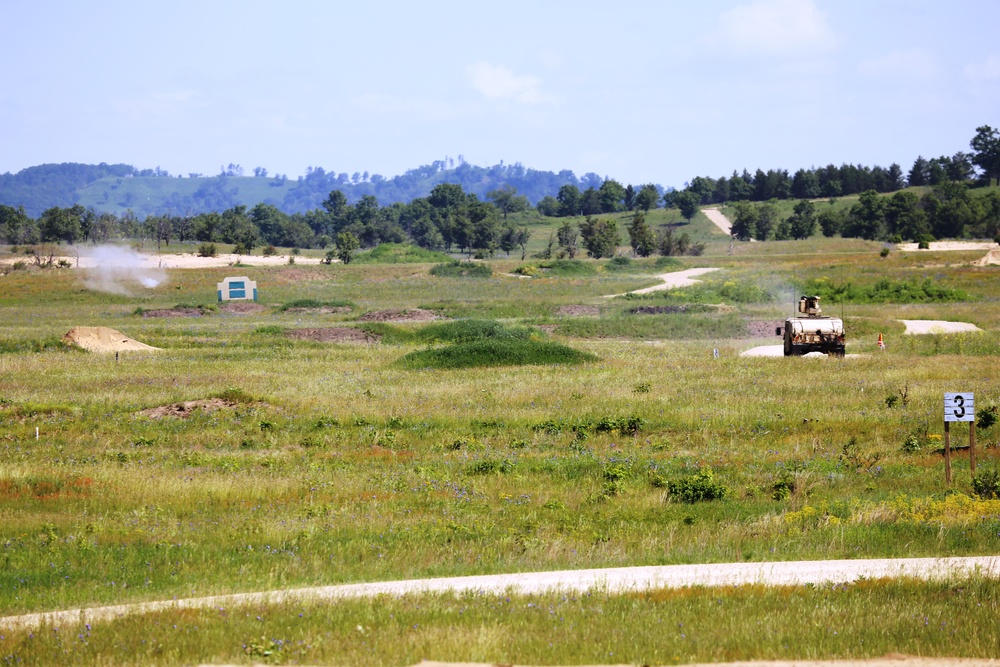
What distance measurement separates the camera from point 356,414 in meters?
28.5

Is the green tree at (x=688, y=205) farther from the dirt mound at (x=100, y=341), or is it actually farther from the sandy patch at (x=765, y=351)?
the dirt mound at (x=100, y=341)

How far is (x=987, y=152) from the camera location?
7500 inches

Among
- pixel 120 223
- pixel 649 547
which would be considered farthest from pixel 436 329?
pixel 120 223

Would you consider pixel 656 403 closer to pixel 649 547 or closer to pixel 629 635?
pixel 649 547

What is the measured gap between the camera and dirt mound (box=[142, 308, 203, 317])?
7281 cm

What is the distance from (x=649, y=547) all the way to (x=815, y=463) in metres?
7.58

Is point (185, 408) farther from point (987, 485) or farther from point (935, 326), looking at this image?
point (935, 326)

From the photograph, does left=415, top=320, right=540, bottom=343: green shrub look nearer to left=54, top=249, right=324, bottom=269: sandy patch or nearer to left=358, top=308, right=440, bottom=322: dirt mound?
left=358, top=308, right=440, bottom=322: dirt mound

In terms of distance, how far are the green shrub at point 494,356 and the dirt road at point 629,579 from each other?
88.6ft

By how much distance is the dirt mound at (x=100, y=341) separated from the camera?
48.2 metres

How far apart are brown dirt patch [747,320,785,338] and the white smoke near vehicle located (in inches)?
2303

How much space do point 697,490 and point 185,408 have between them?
16.6 metres

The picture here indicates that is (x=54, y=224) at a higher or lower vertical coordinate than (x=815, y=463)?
higher

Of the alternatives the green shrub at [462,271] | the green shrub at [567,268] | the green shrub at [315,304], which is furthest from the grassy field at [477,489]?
the green shrub at [567,268]
